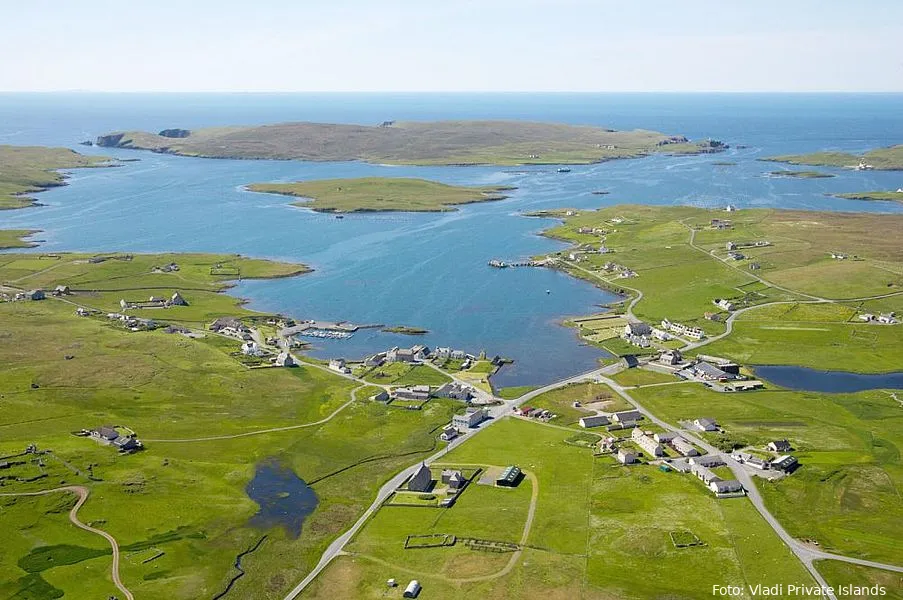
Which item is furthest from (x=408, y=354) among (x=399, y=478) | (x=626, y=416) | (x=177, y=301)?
(x=177, y=301)

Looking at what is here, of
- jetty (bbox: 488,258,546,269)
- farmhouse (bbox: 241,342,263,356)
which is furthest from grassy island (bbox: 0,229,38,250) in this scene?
jetty (bbox: 488,258,546,269)

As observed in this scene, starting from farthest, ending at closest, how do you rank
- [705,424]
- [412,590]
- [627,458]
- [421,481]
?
[705,424], [627,458], [421,481], [412,590]

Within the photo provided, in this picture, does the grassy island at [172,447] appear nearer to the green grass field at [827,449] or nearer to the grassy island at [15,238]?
the green grass field at [827,449]

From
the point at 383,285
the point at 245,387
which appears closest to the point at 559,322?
the point at 383,285

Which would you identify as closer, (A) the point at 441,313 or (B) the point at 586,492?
(B) the point at 586,492

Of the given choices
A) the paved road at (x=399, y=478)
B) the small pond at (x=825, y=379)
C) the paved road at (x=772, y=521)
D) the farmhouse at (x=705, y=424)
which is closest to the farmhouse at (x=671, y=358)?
the paved road at (x=399, y=478)

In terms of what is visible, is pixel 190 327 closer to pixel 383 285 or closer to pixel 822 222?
pixel 383 285

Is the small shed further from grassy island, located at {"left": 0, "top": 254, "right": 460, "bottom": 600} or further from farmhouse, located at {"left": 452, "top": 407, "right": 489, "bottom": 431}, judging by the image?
farmhouse, located at {"left": 452, "top": 407, "right": 489, "bottom": 431}

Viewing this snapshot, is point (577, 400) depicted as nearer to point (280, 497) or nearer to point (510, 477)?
point (510, 477)
